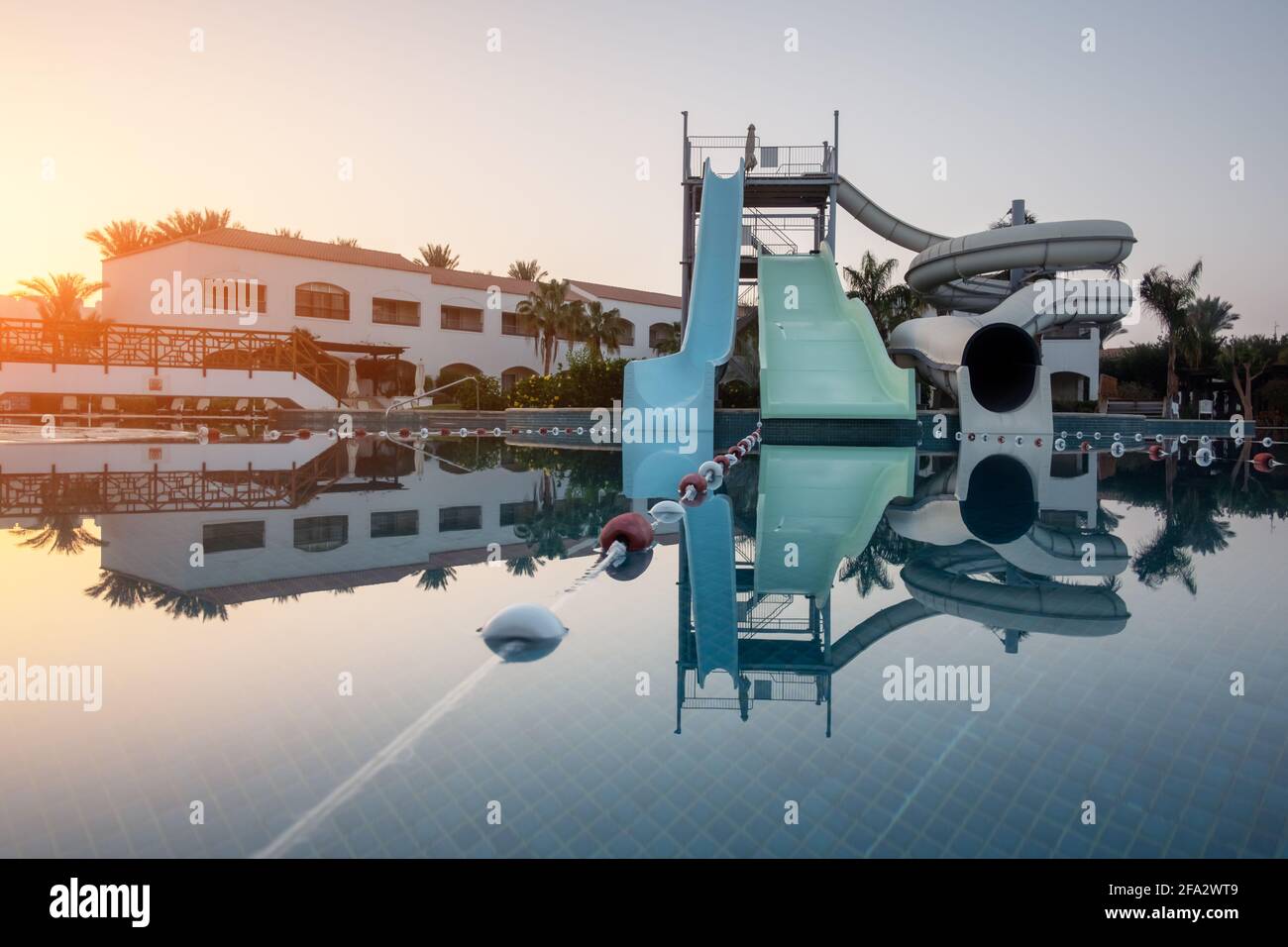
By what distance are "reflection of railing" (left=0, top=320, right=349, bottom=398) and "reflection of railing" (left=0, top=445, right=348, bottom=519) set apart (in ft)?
50.8

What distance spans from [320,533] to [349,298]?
28.3 metres

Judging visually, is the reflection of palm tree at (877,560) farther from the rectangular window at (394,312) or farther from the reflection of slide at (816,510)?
the rectangular window at (394,312)

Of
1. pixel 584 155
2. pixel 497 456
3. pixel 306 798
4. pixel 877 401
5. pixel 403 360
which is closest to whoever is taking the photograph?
pixel 306 798

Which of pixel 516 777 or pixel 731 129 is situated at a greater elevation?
pixel 731 129

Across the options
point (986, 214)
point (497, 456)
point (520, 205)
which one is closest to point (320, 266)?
point (520, 205)

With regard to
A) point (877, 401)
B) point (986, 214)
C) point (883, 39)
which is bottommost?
point (877, 401)

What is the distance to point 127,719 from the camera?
249cm

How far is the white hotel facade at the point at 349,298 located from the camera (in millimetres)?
A: 28766

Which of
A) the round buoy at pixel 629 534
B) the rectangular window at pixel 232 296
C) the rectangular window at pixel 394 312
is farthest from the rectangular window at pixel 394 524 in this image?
the rectangular window at pixel 394 312

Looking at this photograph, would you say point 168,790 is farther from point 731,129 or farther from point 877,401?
point 731,129

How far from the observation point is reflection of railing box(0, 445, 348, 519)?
721 centimetres

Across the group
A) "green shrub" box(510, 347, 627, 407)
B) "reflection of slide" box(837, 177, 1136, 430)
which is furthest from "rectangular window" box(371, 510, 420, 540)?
"green shrub" box(510, 347, 627, 407)

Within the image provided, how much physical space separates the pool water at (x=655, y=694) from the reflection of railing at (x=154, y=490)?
88 centimetres

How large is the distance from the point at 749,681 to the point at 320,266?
31913 mm
